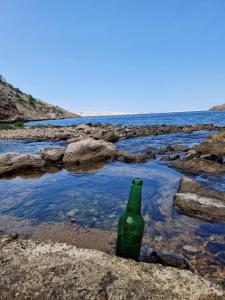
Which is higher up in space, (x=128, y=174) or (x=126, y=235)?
(x=126, y=235)

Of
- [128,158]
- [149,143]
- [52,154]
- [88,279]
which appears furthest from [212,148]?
[88,279]

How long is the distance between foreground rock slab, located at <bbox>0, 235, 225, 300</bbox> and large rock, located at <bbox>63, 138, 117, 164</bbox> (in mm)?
8691

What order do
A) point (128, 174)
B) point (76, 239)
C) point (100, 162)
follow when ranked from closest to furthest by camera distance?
point (76, 239) < point (128, 174) < point (100, 162)

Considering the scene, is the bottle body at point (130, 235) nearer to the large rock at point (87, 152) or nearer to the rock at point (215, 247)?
the rock at point (215, 247)

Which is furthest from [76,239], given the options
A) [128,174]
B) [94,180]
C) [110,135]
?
[110,135]

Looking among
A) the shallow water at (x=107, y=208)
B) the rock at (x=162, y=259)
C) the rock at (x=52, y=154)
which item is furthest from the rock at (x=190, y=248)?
the rock at (x=52, y=154)

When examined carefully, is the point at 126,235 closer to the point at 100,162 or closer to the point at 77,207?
the point at 77,207

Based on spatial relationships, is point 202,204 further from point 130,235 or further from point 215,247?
point 130,235

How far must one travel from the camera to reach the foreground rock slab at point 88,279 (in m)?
2.45

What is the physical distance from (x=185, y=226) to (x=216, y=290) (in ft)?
9.42

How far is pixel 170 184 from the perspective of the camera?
848 cm

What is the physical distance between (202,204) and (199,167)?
16.1 ft

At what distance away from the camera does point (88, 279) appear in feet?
8.54

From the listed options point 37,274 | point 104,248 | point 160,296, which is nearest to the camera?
point 160,296
